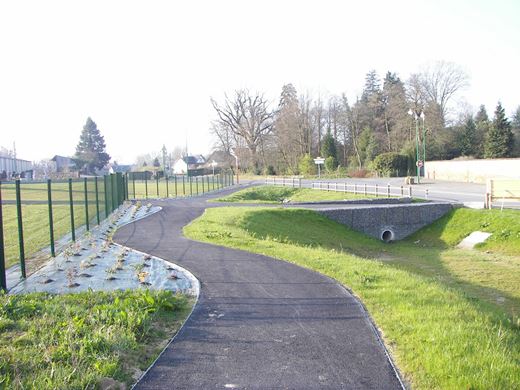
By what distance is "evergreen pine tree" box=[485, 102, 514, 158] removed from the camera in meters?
60.4

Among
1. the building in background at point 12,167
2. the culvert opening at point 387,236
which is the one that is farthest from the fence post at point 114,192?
the building in background at point 12,167

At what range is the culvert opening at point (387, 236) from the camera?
883 inches

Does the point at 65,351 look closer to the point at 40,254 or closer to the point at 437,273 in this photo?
the point at 40,254

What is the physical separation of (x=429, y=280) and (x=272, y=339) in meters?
4.87

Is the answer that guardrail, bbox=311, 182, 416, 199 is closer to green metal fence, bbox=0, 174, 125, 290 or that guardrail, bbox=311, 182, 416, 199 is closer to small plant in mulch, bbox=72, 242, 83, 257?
green metal fence, bbox=0, 174, 125, 290

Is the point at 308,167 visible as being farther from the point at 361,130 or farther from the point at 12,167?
the point at 12,167

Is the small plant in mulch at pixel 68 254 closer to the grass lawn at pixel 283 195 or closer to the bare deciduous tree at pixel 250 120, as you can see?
the grass lawn at pixel 283 195

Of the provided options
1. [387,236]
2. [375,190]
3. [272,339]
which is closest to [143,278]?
[272,339]

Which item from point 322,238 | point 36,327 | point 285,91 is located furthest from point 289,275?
point 285,91

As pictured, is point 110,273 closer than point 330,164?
Yes

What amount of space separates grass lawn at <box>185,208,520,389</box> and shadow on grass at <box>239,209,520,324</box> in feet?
0.16

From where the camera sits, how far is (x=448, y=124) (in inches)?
2709

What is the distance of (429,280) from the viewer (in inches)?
362

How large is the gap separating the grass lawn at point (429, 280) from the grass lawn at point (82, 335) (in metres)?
2.79
